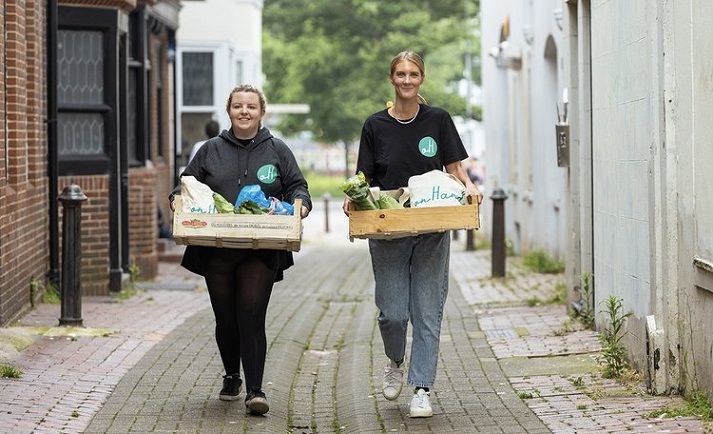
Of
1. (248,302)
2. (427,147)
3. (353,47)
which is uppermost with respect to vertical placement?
(353,47)

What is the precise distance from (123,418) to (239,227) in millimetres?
1249

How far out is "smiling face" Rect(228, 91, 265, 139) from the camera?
8.07m

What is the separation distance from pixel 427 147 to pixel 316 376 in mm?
2556

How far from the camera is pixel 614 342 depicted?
9.31 m

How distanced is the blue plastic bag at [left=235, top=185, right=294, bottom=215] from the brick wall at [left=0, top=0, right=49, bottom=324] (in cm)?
397

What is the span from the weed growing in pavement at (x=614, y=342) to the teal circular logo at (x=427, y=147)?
2.07m

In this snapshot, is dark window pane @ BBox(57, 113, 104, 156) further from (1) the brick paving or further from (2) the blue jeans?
(2) the blue jeans

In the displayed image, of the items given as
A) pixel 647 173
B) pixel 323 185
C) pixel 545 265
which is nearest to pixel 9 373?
pixel 647 173

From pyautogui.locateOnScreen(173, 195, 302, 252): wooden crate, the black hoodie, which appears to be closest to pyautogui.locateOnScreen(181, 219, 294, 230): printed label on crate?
pyautogui.locateOnScreen(173, 195, 302, 252): wooden crate

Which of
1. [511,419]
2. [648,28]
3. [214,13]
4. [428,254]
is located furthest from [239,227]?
[214,13]

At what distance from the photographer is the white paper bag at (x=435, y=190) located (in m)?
7.70

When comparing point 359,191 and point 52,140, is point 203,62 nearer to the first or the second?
point 52,140

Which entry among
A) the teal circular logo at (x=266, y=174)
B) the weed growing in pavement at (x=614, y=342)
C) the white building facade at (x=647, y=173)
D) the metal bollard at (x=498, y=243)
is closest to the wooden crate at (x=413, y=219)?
the teal circular logo at (x=266, y=174)

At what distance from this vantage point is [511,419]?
7.91m
